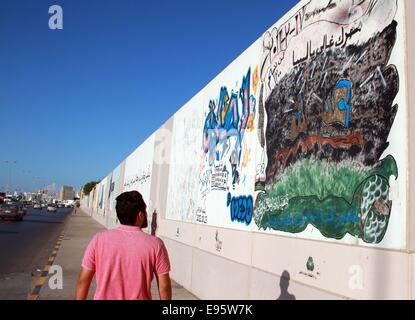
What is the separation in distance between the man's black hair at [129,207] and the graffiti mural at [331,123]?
7.25 ft

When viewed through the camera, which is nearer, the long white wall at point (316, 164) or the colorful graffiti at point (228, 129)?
the long white wall at point (316, 164)

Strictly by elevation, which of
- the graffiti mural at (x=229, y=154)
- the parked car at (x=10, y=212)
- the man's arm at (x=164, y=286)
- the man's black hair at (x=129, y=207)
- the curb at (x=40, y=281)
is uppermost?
the graffiti mural at (x=229, y=154)

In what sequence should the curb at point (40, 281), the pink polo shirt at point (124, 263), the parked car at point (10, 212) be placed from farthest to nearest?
the parked car at point (10, 212) < the curb at point (40, 281) < the pink polo shirt at point (124, 263)

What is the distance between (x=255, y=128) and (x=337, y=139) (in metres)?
2.63

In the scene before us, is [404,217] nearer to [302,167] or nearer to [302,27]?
[302,167]

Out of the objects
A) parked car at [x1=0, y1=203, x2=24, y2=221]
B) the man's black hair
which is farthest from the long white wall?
parked car at [x1=0, y1=203, x2=24, y2=221]

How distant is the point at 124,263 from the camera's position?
10.7ft

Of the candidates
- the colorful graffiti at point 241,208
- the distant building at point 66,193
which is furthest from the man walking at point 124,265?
the distant building at point 66,193

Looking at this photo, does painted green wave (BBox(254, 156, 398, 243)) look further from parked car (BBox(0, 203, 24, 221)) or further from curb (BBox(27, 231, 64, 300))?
parked car (BBox(0, 203, 24, 221))

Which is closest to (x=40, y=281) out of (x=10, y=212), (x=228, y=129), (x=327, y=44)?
(x=228, y=129)

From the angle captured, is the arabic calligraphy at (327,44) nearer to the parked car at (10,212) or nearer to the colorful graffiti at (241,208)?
the colorful graffiti at (241,208)

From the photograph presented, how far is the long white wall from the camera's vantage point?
161 inches

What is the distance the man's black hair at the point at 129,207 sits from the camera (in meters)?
3.41
